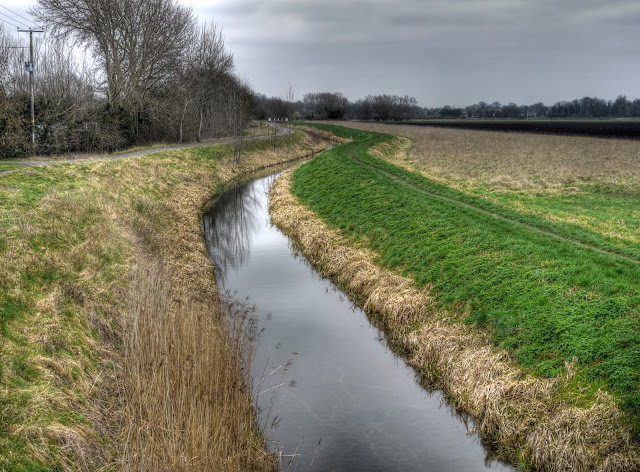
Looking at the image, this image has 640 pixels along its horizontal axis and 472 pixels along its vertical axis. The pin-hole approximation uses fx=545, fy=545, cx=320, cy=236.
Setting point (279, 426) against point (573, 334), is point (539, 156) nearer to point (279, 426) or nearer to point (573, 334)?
point (573, 334)

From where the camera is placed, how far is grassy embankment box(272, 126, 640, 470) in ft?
26.1

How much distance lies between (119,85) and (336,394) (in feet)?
121

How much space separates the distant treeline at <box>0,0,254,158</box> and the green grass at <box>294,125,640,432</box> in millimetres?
18634

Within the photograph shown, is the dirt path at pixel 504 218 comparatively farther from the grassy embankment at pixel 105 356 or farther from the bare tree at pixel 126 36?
the bare tree at pixel 126 36

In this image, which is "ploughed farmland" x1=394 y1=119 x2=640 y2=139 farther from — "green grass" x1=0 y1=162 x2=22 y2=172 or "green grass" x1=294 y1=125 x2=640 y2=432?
"green grass" x1=0 y1=162 x2=22 y2=172

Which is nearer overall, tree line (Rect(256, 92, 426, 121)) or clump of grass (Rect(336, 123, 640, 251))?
clump of grass (Rect(336, 123, 640, 251))

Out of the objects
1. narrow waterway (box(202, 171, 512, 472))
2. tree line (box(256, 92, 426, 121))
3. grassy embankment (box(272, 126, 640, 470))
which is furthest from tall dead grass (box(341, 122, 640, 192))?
tree line (box(256, 92, 426, 121))

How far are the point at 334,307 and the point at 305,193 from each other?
14.8m

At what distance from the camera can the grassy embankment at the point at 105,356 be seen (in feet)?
21.4

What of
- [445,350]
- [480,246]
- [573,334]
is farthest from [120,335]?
[480,246]

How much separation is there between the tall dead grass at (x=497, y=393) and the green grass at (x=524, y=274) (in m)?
0.37

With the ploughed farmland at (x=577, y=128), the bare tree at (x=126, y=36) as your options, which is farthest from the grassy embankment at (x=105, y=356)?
the ploughed farmland at (x=577, y=128)

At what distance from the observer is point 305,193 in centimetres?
2920

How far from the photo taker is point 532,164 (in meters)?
36.0
